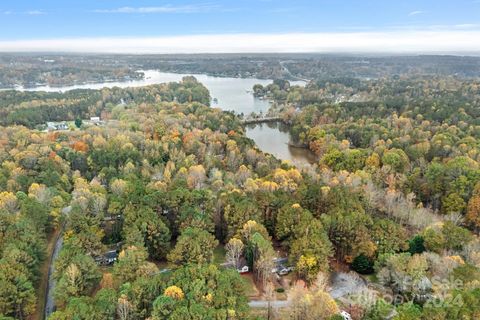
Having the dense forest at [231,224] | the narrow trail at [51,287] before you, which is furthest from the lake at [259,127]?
the narrow trail at [51,287]

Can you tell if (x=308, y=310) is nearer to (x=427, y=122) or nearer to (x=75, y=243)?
(x=75, y=243)

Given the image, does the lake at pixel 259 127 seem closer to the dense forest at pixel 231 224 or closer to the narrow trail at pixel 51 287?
the dense forest at pixel 231 224

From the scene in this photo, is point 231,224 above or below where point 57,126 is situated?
below

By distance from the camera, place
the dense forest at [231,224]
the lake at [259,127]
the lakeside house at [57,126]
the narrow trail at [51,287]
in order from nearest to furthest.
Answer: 1. the dense forest at [231,224]
2. the narrow trail at [51,287]
3. the lake at [259,127]
4. the lakeside house at [57,126]

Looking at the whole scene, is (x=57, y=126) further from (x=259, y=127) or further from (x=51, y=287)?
(x=51, y=287)

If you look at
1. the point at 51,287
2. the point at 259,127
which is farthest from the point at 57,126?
the point at 51,287

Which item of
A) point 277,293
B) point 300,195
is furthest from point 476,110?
point 277,293

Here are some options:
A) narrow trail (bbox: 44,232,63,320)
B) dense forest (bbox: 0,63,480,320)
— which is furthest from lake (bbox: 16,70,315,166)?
narrow trail (bbox: 44,232,63,320)

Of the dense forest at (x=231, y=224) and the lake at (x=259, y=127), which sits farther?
the lake at (x=259, y=127)

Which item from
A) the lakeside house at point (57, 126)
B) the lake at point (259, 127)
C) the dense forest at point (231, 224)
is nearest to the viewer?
the dense forest at point (231, 224)
